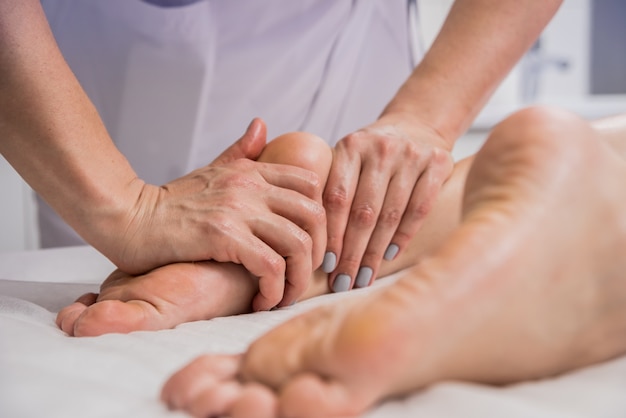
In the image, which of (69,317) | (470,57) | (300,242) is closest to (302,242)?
(300,242)

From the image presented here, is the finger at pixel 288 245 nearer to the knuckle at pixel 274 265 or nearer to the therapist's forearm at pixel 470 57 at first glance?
the knuckle at pixel 274 265

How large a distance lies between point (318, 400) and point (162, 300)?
0.37 m

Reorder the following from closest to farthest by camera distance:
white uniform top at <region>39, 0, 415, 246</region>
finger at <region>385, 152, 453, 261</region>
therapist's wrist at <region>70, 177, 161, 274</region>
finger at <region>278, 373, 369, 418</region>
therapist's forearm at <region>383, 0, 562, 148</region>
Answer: finger at <region>278, 373, 369, 418</region> → therapist's wrist at <region>70, 177, 161, 274</region> → finger at <region>385, 152, 453, 261</region> → therapist's forearm at <region>383, 0, 562, 148</region> → white uniform top at <region>39, 0, 415, 246</region>

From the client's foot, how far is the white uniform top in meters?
0.66

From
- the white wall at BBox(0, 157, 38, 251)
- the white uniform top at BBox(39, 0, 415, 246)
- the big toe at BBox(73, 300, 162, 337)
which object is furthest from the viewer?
the white wall at BBox(0, 157, 38, 251)

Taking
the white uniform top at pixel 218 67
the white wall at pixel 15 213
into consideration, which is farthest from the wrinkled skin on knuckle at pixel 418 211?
the white wall at pixel 15 213

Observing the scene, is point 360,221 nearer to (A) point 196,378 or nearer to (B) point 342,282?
(B) point 342,282

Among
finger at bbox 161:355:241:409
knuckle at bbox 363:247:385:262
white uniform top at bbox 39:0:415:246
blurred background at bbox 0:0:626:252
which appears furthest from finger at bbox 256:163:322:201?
blurred background at bbox 0:0:626:252

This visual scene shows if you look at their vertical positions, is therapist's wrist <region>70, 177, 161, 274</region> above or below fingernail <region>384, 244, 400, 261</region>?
above

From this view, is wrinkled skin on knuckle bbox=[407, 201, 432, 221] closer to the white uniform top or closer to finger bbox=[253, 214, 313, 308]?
finger bbox=[253, 214, 313, 308]

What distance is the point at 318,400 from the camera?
399 millimetres

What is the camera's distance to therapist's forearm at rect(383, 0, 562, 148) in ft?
3.61

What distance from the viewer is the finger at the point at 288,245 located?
0.77m

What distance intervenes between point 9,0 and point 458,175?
54 centimetres
